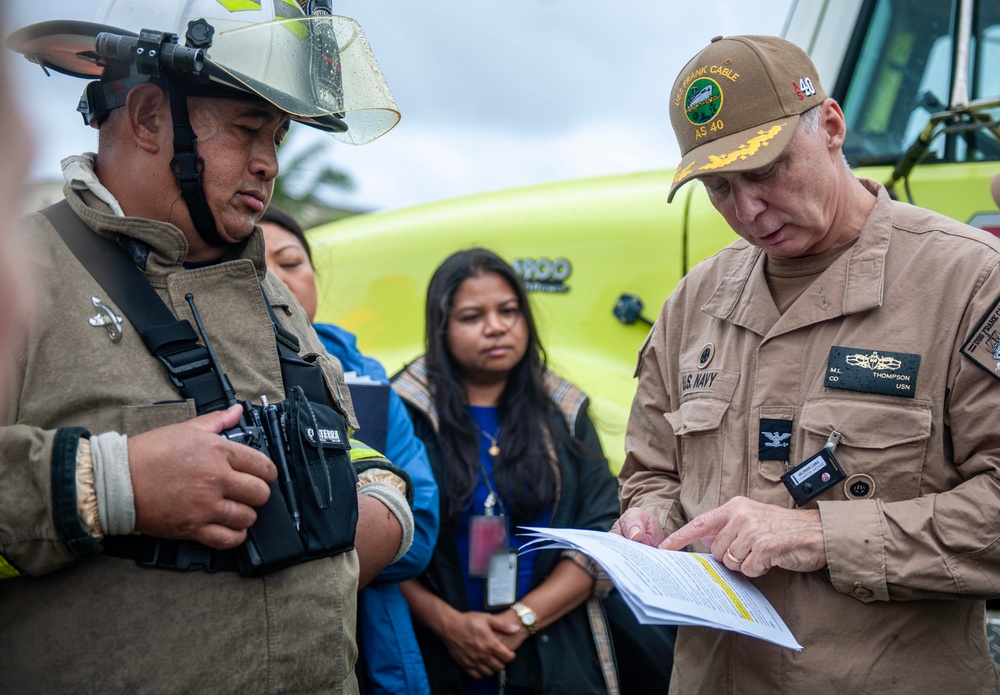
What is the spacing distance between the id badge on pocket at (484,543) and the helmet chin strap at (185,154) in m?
1.54

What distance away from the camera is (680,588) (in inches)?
64.1

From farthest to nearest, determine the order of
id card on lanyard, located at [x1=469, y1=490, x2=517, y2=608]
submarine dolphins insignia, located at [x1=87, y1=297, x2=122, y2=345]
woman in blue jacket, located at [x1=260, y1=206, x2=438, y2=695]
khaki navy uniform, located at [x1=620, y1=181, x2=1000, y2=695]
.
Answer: id card on lanyard, located at [x1=469, y1=490, x2=517, y2=608], woman in blue jacket, located at [x1=260, y1=206, x2=438, y2=695], khaki navy uniform, located at [x1=620, y1=181, x2=1000, y2=695], submarine dolphins insignia, located at [x1=87, y1=297, x2=122, y2=345]

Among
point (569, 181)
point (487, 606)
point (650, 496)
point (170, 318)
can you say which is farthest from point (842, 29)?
point (170, 318)

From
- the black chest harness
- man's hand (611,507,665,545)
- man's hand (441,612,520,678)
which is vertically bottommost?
man's hand (441,612,520,678)

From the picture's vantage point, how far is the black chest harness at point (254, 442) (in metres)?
1.64

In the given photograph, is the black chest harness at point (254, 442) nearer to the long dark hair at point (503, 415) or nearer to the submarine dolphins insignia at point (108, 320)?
the submarine dolphins insignia at point (108, 320)

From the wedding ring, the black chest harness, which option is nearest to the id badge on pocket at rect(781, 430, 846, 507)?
the wedding ring

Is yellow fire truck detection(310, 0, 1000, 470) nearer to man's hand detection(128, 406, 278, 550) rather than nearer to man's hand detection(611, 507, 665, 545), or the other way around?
man's hand detection(611, 507, 665, 545)

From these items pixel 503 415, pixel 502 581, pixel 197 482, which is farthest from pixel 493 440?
pixel 197 482

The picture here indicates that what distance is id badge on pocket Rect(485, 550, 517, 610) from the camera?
2930 mm

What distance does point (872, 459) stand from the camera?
1833 millimetres

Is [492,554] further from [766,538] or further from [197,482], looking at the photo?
[197,482]

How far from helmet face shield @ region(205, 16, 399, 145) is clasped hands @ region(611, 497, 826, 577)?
3.80ft

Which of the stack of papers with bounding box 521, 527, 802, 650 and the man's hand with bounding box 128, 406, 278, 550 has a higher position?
the man's hand with bounding box 128, 406, 278, 550
